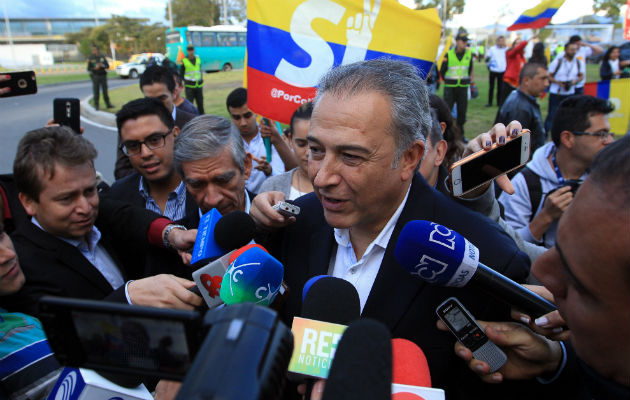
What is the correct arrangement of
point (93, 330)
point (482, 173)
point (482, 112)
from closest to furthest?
point (93, 330) → point (482, 173) → point (482, 112)

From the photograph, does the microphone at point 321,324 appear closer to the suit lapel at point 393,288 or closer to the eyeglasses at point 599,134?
the suit lapel at point 393,288

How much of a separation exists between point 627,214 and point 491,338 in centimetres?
56

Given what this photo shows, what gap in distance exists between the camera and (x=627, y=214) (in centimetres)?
80

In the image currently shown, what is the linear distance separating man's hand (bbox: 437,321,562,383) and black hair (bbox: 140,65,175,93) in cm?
526

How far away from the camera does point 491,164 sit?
173 centimetres

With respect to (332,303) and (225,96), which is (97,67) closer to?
(225,96)

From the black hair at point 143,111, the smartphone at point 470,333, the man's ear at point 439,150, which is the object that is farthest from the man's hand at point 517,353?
the black hair at point 143,111

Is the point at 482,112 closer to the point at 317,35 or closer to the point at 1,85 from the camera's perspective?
the point at 317,35

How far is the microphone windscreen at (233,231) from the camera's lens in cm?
156

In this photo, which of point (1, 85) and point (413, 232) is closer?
point (413, 232)

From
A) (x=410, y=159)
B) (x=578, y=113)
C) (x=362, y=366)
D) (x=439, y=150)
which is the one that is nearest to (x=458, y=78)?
(x=578, y=113)

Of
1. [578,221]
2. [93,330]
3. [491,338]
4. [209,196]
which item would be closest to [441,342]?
[491,338]

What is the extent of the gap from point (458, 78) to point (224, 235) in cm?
945

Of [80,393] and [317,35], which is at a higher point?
[317,35]
